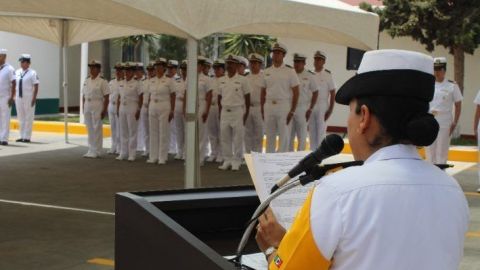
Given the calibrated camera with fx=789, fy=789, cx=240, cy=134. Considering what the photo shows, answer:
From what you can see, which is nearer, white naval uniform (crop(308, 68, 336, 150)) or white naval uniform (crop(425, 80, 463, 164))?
white naval uniform (crop(425, 80, 463, 164))

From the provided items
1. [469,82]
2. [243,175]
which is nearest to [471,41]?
[469,82]

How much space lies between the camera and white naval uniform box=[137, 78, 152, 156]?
13602 millimetres

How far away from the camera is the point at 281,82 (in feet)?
38.9

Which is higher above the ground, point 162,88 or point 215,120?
point 162,88

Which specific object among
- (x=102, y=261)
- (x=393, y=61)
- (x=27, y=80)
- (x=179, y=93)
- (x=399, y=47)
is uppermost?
(x=399, y=47)

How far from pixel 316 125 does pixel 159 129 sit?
264 cm

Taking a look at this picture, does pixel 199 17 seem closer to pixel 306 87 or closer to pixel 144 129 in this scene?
pixel 306 87

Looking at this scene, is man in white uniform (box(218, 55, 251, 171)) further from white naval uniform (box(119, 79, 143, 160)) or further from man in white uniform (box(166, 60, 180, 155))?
white naval uniform (box(119, 79, 143, 160))

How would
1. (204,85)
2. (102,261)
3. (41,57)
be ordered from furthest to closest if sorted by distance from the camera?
(41,57)
(204,85)
(102,261)

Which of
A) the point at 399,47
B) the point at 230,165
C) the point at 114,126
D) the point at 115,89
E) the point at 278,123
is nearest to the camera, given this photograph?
the point at 278,123

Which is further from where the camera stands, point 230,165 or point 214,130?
point 214,130

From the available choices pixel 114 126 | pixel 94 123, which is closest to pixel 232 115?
pixel 94 123

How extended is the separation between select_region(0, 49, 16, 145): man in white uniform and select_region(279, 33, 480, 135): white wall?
21.0ft

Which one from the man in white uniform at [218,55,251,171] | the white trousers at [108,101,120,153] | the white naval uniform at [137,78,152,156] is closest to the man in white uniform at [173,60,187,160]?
the white naval uniform at [137,78,152,156]
